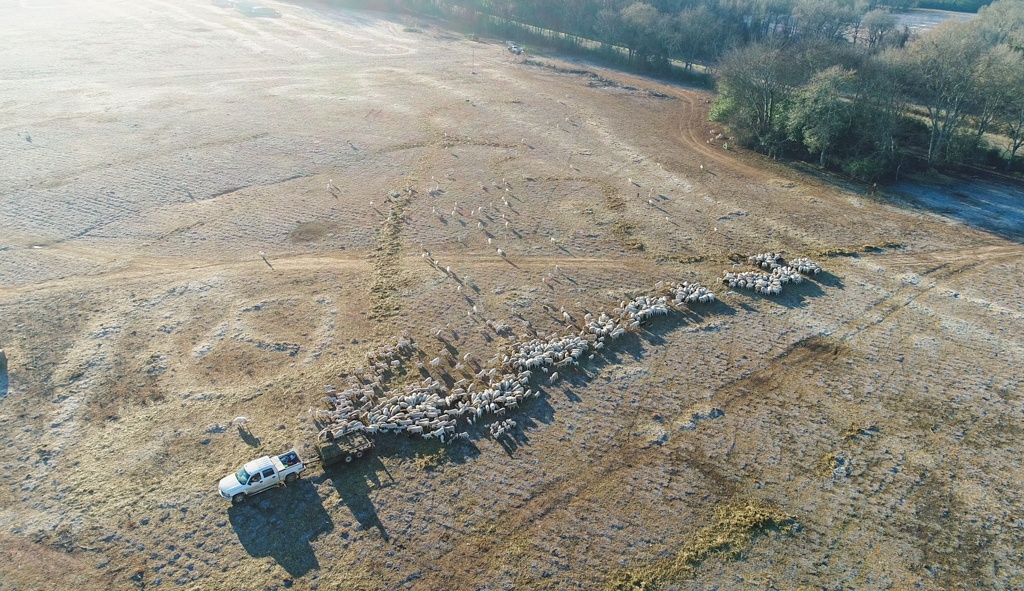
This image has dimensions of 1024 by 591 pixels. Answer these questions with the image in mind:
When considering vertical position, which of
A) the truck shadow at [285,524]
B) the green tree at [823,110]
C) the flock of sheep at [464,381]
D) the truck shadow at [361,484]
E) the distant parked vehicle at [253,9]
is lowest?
the truck shadow at [285,524]

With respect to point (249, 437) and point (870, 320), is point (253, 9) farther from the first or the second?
point (870, 320)

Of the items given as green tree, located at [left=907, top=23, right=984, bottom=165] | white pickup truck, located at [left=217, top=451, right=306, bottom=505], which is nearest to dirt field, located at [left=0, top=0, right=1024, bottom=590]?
white pickup truck, located at [left=217, top=451, right=306, bottom=505]

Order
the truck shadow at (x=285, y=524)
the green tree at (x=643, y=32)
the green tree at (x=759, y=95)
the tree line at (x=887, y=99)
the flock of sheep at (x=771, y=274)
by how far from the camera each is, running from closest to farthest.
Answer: the truck shadow at (x=285, y=524) < the flock of sheep at (x=771, y=274) < the tree line at (x=887, y=99) < the green tree at (x=759, y=95) < the green tree at (x=643, y=32)

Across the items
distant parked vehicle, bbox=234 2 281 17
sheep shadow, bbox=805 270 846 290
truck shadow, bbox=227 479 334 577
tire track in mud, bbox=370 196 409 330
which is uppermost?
distant parked vehicle, bbox=234 2 281 17

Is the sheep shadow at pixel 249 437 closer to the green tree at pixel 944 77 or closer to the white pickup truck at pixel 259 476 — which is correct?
the white pickup truck at pixel 259 476

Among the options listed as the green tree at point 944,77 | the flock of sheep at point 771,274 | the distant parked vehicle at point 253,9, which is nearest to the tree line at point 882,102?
the green tree at point 944,77

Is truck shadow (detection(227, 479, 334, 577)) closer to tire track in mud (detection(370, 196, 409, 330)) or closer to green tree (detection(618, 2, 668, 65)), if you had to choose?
tire track in mud (detection(370, 196, 409, 330))
